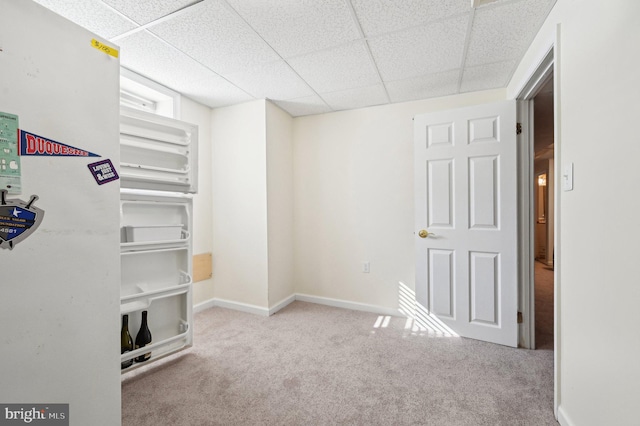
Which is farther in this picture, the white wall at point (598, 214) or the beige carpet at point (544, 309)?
the beige carpet at point (544, 309)

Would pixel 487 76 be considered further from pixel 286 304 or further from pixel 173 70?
pixel 286 304

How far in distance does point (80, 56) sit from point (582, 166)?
7.33ft

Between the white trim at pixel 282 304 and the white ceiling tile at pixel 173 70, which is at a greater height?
the white ceiling tile at pixel 173 70

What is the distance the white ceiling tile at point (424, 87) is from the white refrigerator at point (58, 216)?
7.56ft

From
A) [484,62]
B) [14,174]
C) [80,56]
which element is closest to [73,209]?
[14,174]

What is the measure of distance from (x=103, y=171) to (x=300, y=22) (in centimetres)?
146

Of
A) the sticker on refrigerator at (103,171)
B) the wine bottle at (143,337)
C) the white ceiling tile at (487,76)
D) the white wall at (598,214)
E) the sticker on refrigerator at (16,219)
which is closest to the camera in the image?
the sticker on refrigerator at (16,219)

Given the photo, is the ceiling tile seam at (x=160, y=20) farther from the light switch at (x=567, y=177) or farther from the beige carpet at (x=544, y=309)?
the beige carpet at (x=544, y=309)

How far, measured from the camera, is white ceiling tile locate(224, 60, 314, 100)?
2.32m

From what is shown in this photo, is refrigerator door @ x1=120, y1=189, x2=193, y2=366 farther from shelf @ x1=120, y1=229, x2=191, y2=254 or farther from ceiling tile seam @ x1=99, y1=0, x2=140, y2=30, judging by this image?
ceiling tile seam @ x1=99, y1=0, x2=140, y2=30

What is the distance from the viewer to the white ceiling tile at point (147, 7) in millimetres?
1555

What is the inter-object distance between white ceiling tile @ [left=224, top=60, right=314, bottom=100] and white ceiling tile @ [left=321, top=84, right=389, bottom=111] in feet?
0.91

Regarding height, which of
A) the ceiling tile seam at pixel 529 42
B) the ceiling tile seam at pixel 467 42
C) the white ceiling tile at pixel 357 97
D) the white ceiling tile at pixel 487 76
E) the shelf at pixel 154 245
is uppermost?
the white ceiling tile at pixel 357 97

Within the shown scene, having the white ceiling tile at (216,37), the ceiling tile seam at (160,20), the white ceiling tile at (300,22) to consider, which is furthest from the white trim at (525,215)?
the ceiling tile seam at (160,20)
